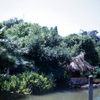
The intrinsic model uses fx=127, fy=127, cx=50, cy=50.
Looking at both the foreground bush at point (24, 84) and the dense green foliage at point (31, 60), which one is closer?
the foreground bush at point (24, 84)

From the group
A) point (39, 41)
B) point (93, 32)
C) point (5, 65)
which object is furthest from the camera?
point (93, 32)

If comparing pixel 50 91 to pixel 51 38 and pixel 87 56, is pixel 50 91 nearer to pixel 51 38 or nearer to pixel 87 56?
pixel 51 38

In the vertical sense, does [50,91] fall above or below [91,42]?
below

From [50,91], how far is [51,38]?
17.2 feet

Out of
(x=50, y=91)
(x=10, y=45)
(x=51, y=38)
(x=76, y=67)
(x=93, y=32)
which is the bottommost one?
(x=50, y=91)

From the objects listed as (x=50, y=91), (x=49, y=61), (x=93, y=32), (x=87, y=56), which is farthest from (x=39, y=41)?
Result: (x=93, y=32)

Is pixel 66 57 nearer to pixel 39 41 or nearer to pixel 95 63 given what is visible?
pixel 39 41

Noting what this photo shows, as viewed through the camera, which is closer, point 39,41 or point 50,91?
point 50,91

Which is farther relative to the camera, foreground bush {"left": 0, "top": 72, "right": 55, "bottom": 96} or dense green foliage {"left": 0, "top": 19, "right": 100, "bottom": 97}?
dense green foliage {"left": 0, "top": 19, "right": 100, "bottom": 97}

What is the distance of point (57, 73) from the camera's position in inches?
456

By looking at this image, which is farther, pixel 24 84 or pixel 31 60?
pixel 31 60

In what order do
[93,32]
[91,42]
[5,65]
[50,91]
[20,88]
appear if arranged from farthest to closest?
[93,32], [91,42], [50,91], [5,65], [20,88]

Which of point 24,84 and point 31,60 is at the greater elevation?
point 31,60

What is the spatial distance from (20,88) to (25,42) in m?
4.98
